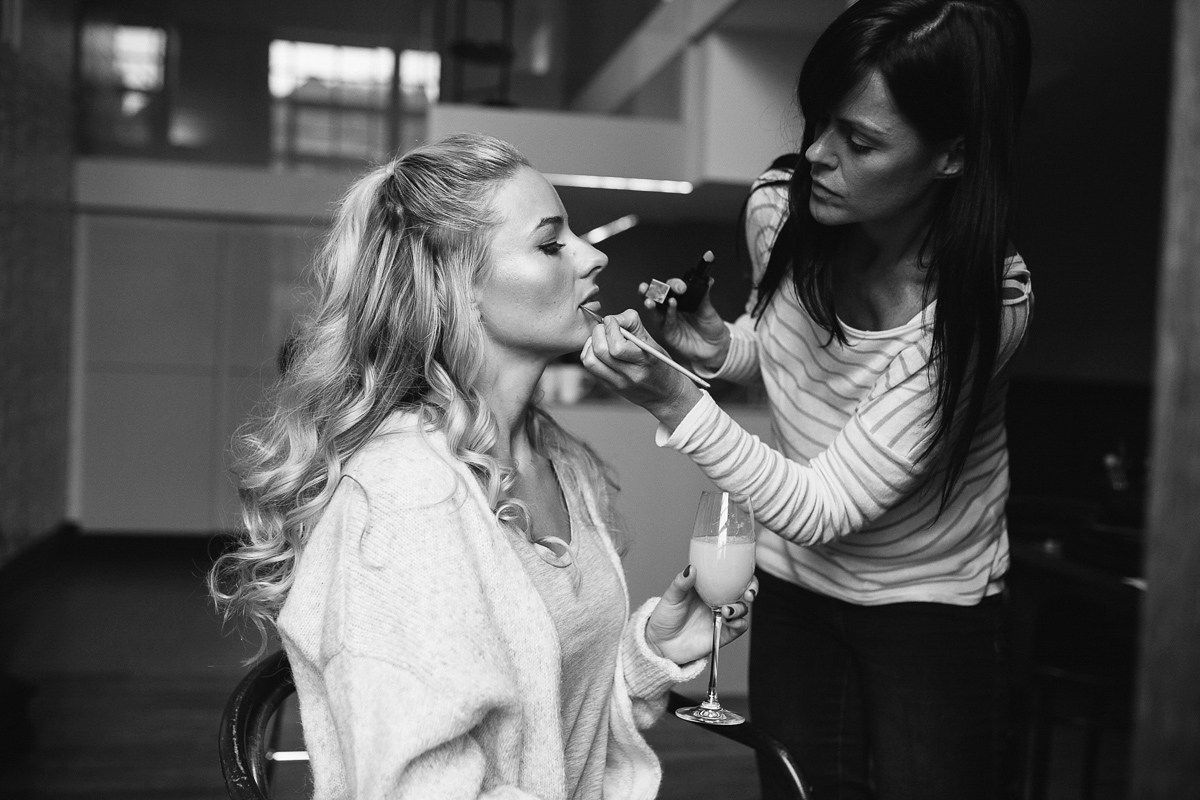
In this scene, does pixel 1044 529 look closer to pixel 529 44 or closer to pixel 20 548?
pixel 529 44

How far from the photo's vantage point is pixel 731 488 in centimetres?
137

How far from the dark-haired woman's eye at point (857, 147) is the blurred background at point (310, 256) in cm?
30

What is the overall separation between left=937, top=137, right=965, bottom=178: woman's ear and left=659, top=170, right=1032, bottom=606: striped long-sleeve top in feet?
0.49

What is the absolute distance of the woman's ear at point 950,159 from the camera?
4.60 ft

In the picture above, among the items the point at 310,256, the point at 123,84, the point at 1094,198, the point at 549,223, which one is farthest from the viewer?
the point at 123,84

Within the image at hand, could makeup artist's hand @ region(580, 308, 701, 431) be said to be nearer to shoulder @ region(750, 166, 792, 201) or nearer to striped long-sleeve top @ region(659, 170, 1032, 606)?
striped long-sleeve top @ region(659, 170, 1032, 606)

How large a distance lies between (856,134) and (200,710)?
3.29m

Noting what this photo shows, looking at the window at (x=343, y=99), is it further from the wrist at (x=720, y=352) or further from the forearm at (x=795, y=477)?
the forearm at (x=795, y=477)

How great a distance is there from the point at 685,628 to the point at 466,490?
419mm

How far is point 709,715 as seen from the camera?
54.8 inches

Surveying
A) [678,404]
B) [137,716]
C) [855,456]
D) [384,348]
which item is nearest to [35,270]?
[137,716]

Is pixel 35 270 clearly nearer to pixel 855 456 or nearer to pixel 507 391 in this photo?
pixel 507 391

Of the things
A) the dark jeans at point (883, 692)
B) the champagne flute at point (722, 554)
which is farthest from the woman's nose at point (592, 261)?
the dark jeans at point (883, 692)


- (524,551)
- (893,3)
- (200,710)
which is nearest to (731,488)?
(524,551)
